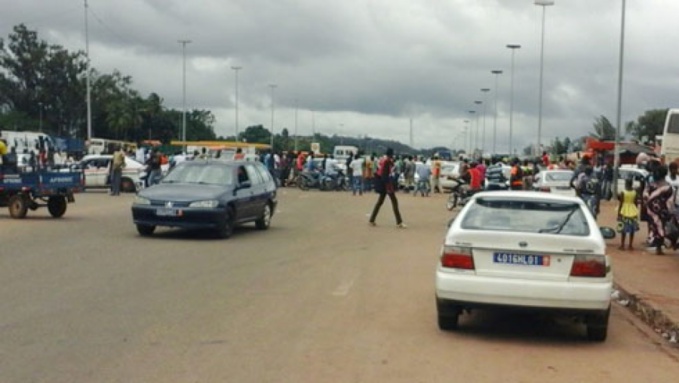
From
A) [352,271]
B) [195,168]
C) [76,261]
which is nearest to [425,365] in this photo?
[352,271]

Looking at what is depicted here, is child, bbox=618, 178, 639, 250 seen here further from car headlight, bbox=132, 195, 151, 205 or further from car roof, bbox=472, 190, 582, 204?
car headlight, bbox=132, 195, 151, 205

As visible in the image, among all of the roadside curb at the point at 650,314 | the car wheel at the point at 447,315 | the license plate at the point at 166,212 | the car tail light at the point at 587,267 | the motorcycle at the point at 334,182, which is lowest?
the motorcycle at the point at 334,182

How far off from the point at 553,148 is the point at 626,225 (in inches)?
4288

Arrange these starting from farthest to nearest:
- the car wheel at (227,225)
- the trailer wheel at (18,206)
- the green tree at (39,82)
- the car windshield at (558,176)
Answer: the green tree at (39,82)
the car windshield at (558,176)
the trailer wheel at (18,206)
the car wheel at (227,225)

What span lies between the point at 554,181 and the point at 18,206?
63.0 ft

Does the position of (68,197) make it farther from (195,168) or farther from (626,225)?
(626,225)

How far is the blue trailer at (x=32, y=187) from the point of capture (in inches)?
857

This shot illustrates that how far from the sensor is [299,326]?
9484 millimetres

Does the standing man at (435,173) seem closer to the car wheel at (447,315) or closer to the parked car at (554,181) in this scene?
the parked car at (554,181)

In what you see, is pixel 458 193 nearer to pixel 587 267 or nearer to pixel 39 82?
pixel 587 267

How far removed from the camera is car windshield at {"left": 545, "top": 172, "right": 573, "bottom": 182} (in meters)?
33.8

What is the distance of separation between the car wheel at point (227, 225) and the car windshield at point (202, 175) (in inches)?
31.2

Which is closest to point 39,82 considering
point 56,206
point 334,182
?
point 334,182

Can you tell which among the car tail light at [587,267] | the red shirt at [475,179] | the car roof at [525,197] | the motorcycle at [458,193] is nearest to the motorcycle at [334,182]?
the motorcycle at [458,193]
